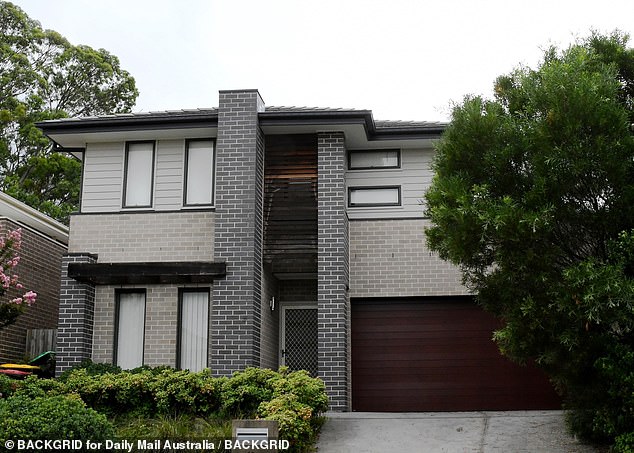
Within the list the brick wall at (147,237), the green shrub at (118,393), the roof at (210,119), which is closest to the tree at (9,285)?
the brick wall at (147,237)

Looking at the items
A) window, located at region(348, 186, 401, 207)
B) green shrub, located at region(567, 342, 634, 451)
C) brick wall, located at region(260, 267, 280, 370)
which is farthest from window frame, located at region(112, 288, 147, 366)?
green shrub, located at region(567, 342, 634, 451)

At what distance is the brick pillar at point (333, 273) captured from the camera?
52.8 feet

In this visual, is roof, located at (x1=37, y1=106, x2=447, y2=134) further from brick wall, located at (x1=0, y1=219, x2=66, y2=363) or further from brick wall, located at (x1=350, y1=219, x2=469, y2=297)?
brick wall, located at (x1=0, y1=219, x2=66, y2=363)

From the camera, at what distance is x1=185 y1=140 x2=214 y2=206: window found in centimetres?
1742

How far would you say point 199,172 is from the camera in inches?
691

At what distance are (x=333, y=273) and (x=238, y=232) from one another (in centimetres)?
209

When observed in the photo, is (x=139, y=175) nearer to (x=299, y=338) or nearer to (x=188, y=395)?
(x=299, y=338)

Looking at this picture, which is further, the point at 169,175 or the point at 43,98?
the point at 43,98

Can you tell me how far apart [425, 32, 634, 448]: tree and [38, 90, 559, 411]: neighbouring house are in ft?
15.2

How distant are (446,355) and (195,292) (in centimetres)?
537

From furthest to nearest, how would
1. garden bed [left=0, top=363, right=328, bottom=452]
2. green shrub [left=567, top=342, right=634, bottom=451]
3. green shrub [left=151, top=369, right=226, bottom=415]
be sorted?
green shrub [left=151, top=369, right=226, bottom=415]
garden bed [left=0, top=363, right=328, bottom=452]
green shrub [left=567, top=342, right=634, bottom=451]

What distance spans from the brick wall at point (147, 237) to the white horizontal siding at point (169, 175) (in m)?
0.31

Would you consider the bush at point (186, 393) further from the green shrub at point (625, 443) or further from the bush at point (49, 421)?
the green shrub at point (625, 443)

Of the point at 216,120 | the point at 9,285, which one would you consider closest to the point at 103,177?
the point at 216,120
